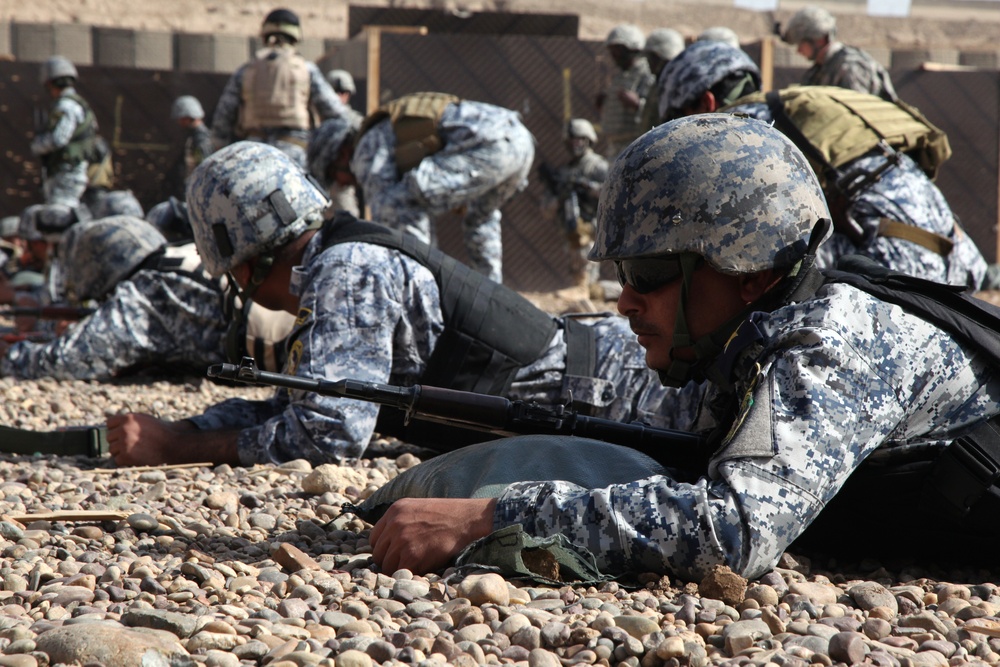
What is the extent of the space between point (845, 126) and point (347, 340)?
220 cm

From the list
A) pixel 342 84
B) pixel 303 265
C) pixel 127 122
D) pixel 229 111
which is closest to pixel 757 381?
pixel 303 265

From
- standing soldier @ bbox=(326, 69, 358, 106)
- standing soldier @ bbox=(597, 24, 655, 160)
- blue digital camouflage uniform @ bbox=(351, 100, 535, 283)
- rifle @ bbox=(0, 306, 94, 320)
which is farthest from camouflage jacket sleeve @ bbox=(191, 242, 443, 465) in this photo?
standing soldier @ bbox=(326, 69, 358, 106)

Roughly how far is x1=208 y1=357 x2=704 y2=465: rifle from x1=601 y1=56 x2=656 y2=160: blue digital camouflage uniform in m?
7.66

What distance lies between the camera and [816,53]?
689 centimetres

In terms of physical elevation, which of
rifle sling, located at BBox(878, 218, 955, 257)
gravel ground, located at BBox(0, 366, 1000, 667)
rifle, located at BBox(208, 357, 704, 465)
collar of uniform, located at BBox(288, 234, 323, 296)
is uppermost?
rifle sling, located at BBox(878, 218, 955, 257)

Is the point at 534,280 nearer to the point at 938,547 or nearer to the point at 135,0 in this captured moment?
the point at 938,547

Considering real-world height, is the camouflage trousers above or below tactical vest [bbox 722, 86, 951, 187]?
below

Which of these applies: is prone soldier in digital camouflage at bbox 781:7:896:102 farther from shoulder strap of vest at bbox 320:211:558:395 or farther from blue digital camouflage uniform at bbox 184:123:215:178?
blue digital camouflage uniform at bbox 184:123:215:178

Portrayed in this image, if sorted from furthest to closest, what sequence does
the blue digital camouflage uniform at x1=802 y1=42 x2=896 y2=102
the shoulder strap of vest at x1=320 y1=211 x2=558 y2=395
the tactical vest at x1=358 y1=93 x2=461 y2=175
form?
the tactical vest at x1=358 y1=93 x2=461 y2=175 < the blue digital camouflage uniform at x1=802 y1=42 x2=896 y2=102 < the shoulder strap of vest at x1=320 y1=211 x2=558 y2=395

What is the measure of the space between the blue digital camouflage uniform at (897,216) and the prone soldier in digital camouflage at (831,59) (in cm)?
170

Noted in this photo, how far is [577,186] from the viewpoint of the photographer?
11.0 m

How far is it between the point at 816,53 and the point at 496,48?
15.0ft

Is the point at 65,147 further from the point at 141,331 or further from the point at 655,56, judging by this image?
the point at 655,56

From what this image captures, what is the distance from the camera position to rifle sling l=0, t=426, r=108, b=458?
384 cm
